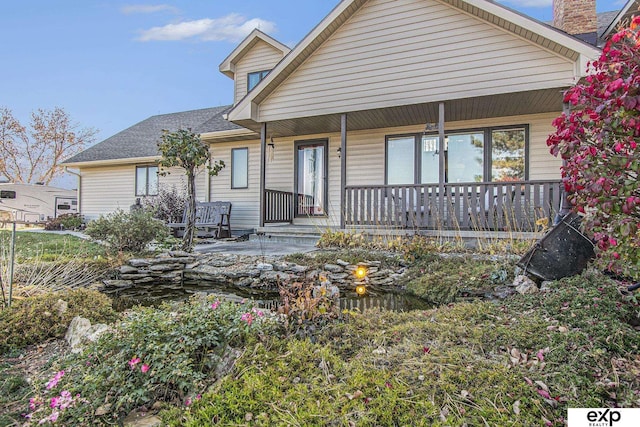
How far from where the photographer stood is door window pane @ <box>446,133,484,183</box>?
7941mm

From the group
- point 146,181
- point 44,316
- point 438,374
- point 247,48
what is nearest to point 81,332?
point 44,316

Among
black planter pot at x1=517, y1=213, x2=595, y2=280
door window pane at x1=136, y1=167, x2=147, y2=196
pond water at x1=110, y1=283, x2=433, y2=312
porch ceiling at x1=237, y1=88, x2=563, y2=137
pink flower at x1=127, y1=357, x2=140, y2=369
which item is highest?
porch ceiling at x1=237, y1=88, x2=563, y2=137

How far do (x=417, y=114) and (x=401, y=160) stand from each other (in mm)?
1344

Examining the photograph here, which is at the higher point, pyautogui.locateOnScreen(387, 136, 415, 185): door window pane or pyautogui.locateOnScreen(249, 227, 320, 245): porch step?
pyautogui.locateOnScreen(387, 136, 415, 185): door window pane

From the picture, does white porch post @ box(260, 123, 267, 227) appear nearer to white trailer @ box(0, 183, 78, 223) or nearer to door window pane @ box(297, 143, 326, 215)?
door window pane @ box(297, 143, 326, 215)

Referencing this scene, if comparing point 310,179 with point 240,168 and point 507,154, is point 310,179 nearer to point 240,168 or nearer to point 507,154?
point 240,168

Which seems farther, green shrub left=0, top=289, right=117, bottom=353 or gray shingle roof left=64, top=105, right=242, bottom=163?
gray shingle roof left=64, top=105, right=242, bottom=163

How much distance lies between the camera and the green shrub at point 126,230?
597 cm

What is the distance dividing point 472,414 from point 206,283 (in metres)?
4.43

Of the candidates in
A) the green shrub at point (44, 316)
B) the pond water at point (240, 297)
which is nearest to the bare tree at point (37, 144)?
the pond water at point (240, 297)

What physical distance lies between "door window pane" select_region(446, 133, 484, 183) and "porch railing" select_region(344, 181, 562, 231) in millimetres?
1012

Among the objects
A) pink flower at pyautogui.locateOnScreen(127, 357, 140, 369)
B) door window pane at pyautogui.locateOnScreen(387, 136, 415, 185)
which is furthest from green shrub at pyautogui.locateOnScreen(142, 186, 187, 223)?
pink flower at pyautogui.locateOnScreen(127, 357, 140, 369)

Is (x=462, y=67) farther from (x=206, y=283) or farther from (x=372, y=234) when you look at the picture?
(x=206, y=283)

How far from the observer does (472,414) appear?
1574 mm
